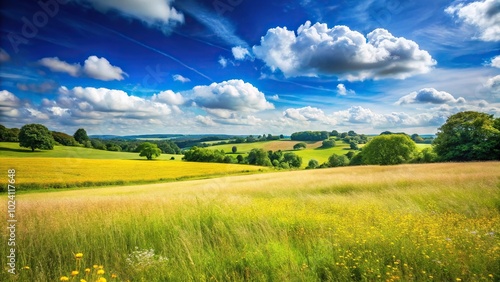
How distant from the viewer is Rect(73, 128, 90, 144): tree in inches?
1812

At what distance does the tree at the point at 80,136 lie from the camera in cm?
4601

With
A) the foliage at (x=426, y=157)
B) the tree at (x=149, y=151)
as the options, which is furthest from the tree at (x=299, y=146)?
the tree at (x=149, y=151)

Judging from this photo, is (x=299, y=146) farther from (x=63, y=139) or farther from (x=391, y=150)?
(x=63, y=139)

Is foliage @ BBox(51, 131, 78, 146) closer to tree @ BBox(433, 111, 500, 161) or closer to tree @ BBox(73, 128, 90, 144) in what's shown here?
tree @ BBox(73, 128, 90, 144)

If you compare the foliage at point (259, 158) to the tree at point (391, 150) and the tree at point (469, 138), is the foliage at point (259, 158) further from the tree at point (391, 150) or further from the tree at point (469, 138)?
the tree at point (469, 138)

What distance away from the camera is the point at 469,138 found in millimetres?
32469

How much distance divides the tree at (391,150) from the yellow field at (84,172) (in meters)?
30.8

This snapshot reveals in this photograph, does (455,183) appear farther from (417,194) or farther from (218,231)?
(218,231)

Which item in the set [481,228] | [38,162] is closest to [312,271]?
[481,228]

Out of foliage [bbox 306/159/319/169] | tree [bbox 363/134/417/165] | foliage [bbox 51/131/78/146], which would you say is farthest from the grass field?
foliage [bbox 306/159/319/169]

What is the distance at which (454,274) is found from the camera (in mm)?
3545

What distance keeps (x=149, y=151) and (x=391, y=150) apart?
5633 centimetres

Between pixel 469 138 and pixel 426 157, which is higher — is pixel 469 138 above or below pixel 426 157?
above

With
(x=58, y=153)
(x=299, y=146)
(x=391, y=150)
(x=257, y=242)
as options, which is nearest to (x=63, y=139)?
(x=58, y=153)
